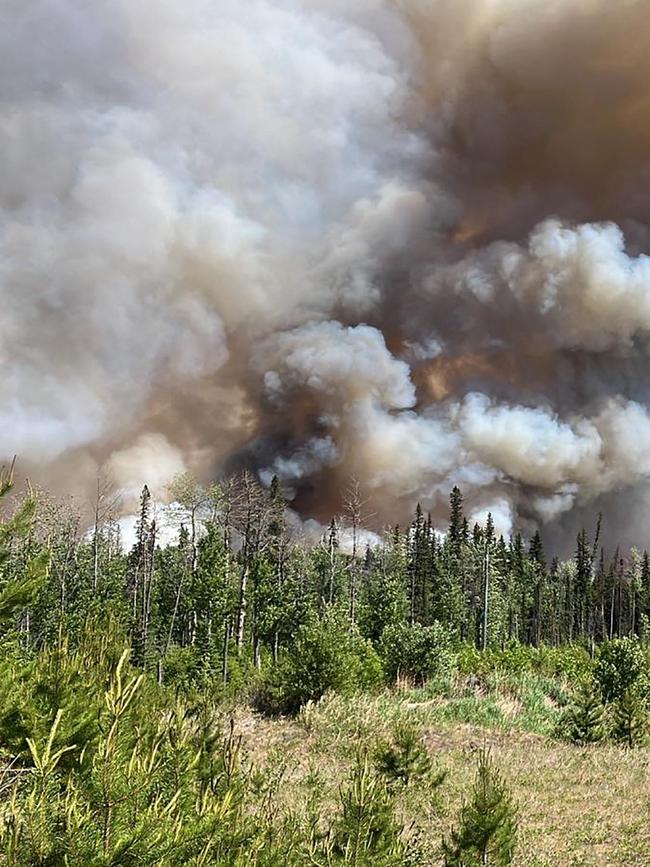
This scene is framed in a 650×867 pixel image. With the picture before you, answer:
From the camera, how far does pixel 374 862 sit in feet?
16.2

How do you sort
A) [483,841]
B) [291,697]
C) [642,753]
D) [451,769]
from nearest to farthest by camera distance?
1. [483,841]
2. [451,769]
3. [642,753]
4. [291,697]

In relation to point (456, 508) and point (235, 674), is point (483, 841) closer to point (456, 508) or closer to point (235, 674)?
point (235, 674)

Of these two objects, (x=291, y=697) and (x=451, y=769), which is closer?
(x=451, y=769)

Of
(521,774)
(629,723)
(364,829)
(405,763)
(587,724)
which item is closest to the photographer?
(364,829)

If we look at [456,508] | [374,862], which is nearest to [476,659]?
[374,862]

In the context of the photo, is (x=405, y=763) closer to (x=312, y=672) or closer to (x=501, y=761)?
(x=501, y=761)

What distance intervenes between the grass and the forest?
0.30 ft

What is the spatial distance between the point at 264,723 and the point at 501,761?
7.05 m

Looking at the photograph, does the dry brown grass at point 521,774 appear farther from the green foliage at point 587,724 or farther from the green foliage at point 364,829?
the green foliage at point 364,829

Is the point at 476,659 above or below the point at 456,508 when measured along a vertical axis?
below

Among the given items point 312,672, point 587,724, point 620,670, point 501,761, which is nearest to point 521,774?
point 501,761

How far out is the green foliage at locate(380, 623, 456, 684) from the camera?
2509 centimetres

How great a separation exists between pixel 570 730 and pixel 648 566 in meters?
108

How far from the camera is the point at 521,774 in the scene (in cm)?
1410
